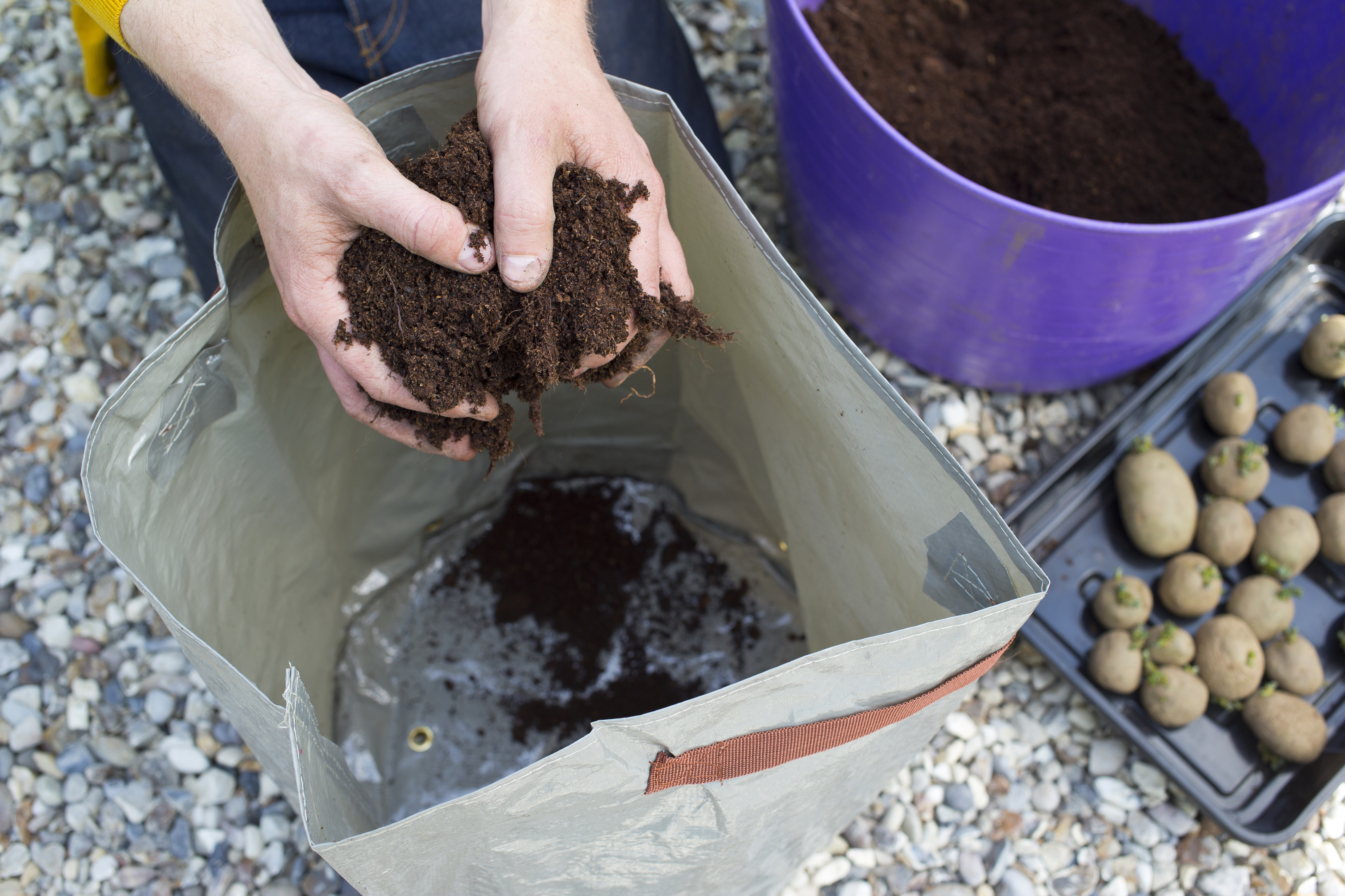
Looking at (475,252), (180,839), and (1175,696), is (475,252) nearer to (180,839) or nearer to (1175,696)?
(180,839)

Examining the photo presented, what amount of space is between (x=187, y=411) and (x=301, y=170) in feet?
0.94

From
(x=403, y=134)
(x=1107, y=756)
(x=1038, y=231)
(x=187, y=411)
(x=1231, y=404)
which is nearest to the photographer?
(x=187, y=411)

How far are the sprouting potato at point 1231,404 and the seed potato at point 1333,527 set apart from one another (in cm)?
17

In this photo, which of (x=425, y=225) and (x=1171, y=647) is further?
(x=1171, y=647)

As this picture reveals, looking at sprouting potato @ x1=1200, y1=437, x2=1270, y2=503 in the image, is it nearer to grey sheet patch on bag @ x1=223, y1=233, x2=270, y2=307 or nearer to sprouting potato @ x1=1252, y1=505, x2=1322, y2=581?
sprouting potato @ x1=1252, y1=505, x2=1322, y2=581

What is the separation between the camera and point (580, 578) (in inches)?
58.5

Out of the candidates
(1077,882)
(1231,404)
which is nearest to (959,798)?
(1077,882)

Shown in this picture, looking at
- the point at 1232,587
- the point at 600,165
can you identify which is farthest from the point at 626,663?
the point at 1232,587

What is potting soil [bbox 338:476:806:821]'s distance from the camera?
139 centimetres

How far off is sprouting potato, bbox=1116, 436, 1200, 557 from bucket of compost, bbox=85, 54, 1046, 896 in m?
0.58

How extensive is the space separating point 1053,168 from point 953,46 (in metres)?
0.33

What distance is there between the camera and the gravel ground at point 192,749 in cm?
132

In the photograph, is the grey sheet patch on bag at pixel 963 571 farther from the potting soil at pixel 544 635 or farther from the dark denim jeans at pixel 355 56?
the dark denim jeans at pixel 355 56

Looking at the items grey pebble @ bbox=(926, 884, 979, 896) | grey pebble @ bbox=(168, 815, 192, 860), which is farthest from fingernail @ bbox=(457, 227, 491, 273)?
grey pebble @ bbox=(926, 884, 979, 896)
